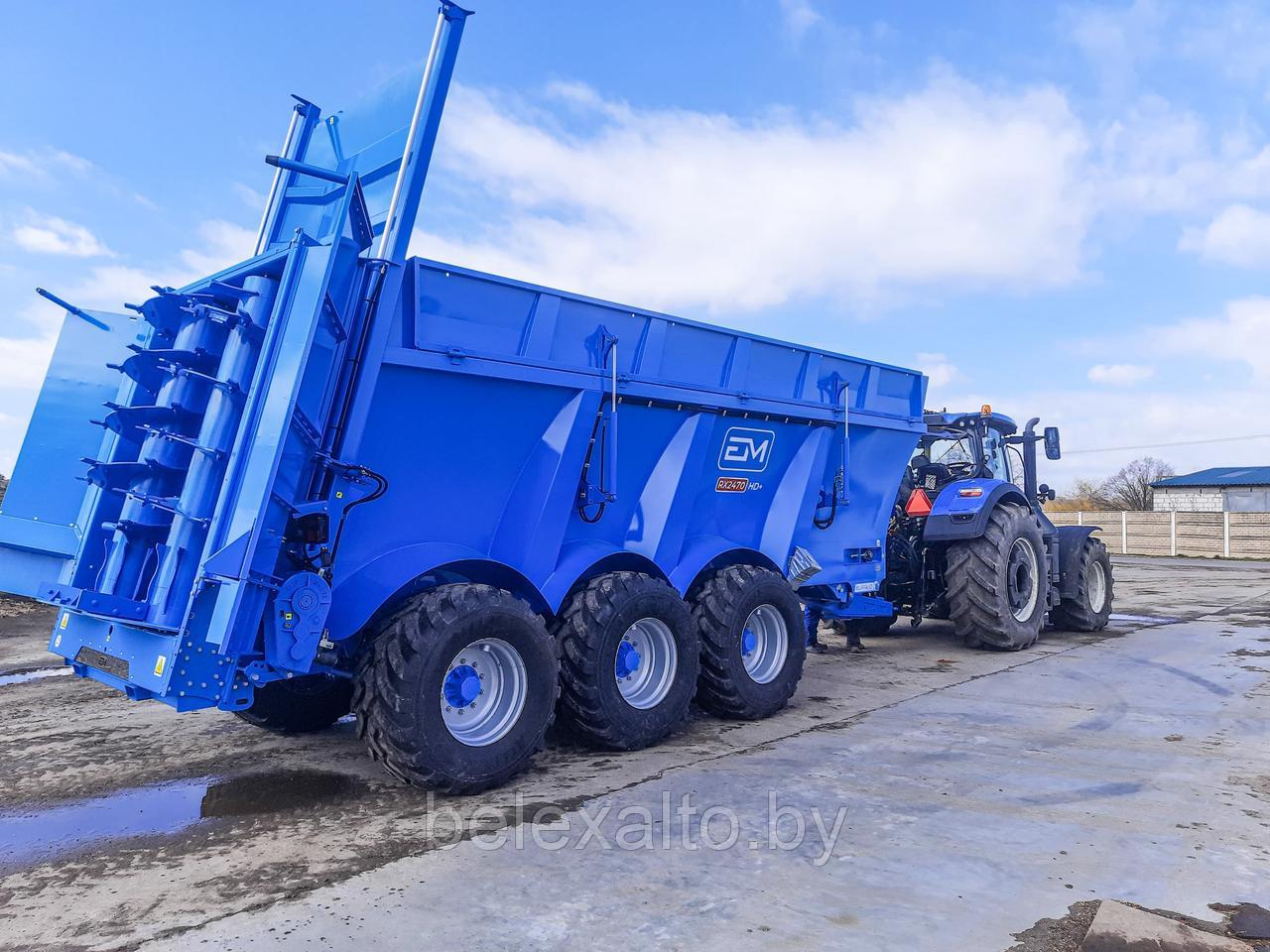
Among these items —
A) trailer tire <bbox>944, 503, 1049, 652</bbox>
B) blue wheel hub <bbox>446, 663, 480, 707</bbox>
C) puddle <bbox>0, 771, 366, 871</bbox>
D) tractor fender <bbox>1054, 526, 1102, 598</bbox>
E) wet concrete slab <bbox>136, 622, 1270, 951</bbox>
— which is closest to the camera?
wet concrete slab <bbox>136, 622, 1270, 951</bbox>

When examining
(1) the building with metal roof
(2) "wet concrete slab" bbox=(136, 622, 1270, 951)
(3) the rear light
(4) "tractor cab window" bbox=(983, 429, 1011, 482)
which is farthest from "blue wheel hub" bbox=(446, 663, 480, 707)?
(1) the building with metal roof

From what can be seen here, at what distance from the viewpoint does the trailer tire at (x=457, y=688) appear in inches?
162

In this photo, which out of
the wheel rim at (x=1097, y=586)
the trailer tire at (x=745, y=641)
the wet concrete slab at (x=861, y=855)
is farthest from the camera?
the wheel rim at (x=1097, y=586)

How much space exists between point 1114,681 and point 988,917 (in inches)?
203

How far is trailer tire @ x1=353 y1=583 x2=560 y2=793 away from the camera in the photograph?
412 cm

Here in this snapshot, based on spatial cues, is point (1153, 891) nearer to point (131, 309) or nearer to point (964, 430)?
point (131, 309)

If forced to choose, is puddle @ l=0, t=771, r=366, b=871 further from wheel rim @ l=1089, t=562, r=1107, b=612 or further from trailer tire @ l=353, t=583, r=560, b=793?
wheel rim @ l=1089, t=562, r=1107, b=612

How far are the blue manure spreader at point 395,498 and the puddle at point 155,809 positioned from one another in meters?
0.50

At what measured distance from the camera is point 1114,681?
7.43 metres

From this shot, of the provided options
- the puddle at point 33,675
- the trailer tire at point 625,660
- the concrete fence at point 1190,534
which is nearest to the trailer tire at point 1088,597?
the trailer tire at point 625,660

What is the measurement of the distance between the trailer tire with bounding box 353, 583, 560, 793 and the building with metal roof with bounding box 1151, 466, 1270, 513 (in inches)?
1663

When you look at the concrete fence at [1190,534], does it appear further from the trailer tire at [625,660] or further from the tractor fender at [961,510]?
the trailer tire at [625,660]

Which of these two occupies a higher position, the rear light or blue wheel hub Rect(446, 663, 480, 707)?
the rear light

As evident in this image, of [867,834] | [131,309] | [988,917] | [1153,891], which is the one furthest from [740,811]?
→ [131,309]
